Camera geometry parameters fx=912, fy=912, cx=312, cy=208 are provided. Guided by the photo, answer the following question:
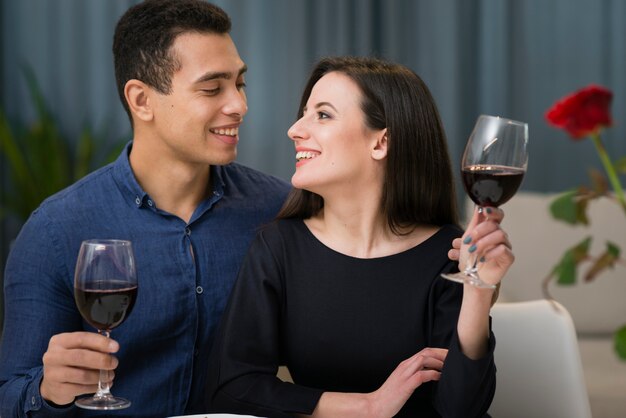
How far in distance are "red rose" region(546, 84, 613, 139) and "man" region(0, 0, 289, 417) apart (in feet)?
4.20

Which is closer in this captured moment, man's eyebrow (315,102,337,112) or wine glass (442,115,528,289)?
wine glass (442,115,528,289)

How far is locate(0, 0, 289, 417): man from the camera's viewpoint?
200 cm

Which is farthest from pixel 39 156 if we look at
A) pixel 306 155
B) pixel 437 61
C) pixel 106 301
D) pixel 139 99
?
pixel 106 301

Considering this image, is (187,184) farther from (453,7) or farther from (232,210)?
(453,7)

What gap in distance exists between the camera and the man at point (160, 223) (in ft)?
6.55

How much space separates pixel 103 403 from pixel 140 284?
2.07 ft

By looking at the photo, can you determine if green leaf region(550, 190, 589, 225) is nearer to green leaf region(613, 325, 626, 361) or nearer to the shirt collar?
green leaf region(613, 325, 626, 361)

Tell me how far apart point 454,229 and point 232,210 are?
56 cm

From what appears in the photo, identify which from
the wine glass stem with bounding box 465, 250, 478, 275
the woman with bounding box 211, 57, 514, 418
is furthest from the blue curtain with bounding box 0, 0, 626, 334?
the wine glass stem with bounding box 465, 250, 478, 275

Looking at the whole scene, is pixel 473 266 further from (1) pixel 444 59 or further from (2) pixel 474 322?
(1) pixel 444 59

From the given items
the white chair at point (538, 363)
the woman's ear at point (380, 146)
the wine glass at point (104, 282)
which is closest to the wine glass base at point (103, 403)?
the wine glass at point (104, 282)

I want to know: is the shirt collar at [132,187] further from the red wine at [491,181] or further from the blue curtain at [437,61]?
the blue curtain at [437,61]

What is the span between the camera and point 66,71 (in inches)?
184

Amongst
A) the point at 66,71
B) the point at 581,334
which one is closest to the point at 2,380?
the point at 581,334
